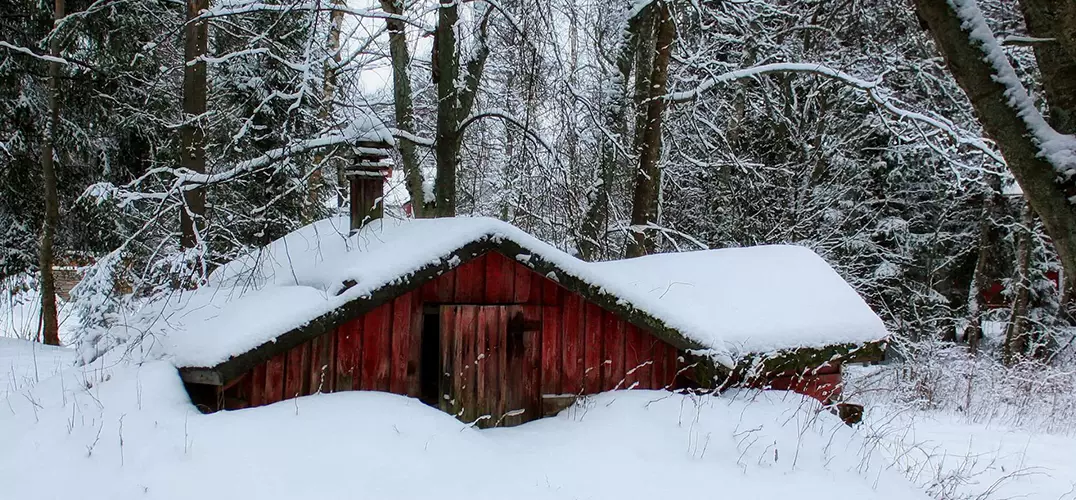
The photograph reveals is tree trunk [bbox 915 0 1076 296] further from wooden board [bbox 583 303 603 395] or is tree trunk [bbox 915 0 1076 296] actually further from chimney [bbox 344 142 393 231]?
chimney [bbox 344 142 393 231]

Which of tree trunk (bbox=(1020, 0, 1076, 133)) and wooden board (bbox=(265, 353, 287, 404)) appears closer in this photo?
tree trunk (bbox=(1020, 0, 1076, 133))

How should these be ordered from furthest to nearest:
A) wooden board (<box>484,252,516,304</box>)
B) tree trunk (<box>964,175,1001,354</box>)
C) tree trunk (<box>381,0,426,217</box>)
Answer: tree trunk (<box>964,175,1001,354</box>), tree trunk (<box>381,0,426,217</box>), wooden board (<box>484,252,516,304</box>)

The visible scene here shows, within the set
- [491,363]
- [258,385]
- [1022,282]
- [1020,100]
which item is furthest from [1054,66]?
[1022,282]

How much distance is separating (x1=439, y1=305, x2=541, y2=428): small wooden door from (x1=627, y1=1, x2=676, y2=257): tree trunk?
16.4ft

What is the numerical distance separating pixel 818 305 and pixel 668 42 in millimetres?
5768

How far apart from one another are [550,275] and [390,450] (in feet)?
6.68

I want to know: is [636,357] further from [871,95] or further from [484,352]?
[871,95]

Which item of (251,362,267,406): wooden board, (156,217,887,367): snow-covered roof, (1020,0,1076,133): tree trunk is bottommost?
(251,362,267,406): wooden board

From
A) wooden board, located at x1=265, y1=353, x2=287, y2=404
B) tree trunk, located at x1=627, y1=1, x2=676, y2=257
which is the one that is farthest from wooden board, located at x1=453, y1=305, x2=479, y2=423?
Answer: tree trunk, located at x1=627, y1=1, x2=676, y2=257

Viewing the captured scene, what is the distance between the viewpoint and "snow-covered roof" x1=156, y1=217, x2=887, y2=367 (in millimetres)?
5609

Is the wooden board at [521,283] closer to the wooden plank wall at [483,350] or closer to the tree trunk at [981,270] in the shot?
the wooden plank wall at [483,350]

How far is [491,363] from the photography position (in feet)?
20.8

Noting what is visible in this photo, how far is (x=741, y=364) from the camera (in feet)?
21.2

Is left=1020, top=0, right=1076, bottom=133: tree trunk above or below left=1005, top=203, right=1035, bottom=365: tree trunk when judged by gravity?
above
